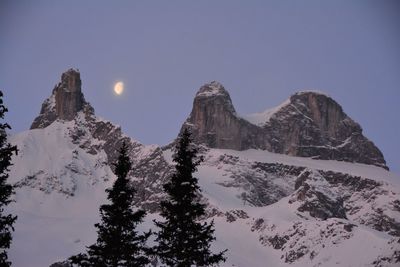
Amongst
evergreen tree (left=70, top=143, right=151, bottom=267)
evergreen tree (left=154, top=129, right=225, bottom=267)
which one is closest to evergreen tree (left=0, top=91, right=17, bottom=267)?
evergreen tree (left=70, top=143, right=151, bottom=267)

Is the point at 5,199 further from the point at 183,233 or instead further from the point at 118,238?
the point at 183,233

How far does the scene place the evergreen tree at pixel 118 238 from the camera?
34094 millimetres

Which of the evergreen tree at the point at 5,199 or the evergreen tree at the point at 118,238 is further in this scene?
the evergreen tree at the point at 118,238

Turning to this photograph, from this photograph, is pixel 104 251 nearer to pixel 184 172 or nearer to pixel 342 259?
pixel 184 172

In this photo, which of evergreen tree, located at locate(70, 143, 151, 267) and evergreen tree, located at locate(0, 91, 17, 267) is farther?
evergreen tree, located at locate(70, 143, 151, 267)

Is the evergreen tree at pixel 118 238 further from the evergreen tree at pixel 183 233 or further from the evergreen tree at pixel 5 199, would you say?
the evergreen tree at pixel 5 199

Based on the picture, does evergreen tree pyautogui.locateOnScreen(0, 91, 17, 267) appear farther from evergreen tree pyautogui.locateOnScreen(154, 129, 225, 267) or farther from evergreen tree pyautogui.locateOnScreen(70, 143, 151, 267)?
evergreen tree pyautogui.locateOnScreen(154, 129, 225, 267)

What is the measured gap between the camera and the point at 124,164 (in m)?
36.9

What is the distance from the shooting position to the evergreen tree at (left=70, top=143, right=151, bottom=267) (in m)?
34.1

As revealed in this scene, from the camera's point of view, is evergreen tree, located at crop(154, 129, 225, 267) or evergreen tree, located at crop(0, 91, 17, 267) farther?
evergreen tree, located at crop(154, 129, 225, 267)

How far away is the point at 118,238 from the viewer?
1366 inches

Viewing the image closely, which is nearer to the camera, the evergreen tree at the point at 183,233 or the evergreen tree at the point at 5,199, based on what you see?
the evergreen tree at the point at 5,199

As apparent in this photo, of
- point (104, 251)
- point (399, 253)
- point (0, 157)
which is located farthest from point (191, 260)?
point (399, 253)

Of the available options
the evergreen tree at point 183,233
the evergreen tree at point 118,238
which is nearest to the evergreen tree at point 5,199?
the evergreen tree at point 118,238
